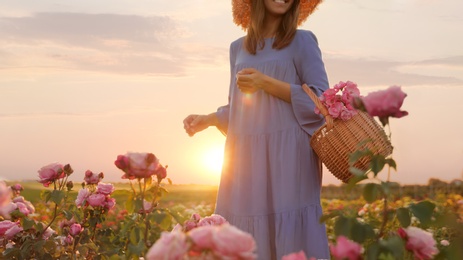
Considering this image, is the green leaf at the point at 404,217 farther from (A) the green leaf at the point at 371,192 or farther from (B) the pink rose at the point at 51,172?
(B) the pink rose at the point at 51,172

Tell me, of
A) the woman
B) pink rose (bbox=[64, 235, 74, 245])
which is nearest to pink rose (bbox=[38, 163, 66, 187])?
pink rose (bbox=[64, 235, 74, 245])

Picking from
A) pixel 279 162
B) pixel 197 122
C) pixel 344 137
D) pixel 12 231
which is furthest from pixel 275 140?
pixel 12 231

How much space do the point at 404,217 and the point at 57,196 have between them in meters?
1.98

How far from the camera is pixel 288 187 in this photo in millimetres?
3699

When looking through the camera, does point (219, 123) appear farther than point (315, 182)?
Yes

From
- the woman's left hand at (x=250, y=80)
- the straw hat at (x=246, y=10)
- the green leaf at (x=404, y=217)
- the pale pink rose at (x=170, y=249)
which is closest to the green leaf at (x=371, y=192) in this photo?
the green leaf at (x=404, y=217)

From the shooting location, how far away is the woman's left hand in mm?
3689

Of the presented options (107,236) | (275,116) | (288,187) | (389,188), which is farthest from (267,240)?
(389,188)

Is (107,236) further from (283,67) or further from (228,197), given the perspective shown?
(283,67)

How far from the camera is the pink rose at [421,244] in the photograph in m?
2.24

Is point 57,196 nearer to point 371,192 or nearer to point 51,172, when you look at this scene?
point 51,172

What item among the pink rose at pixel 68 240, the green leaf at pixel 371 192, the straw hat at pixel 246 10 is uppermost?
the straw hat at pixel 246 10

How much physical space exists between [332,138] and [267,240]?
701 millimetres

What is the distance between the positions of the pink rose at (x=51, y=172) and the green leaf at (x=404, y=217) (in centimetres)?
201
